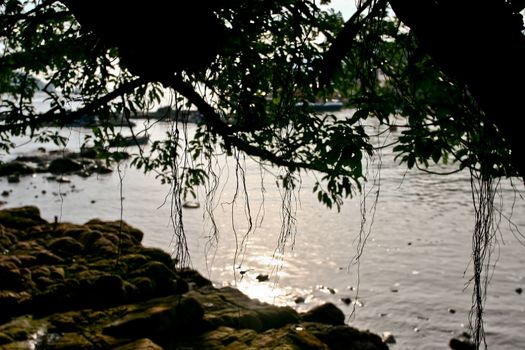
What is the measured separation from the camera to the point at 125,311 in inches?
316

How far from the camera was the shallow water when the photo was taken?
454 inches

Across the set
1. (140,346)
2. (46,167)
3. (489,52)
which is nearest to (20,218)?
(140,346)

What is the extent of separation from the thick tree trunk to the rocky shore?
4.45 meters

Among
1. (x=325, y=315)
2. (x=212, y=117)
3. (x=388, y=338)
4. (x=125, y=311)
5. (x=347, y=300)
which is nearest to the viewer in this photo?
(x=212, y=117)

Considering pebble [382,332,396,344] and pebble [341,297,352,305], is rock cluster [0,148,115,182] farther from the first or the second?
pebble [382,332,396,344]

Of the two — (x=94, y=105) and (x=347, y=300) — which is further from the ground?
(x=94, y=105)

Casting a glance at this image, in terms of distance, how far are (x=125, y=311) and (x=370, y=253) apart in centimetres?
1118

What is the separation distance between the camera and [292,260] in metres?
16.1

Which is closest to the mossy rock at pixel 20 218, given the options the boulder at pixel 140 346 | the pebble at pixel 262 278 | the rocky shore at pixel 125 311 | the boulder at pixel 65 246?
the rocky shore at pixel 125 311

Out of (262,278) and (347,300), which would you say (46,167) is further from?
(347,300)

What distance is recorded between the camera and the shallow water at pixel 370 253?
11523 mm

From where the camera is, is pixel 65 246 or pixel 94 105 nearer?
pixel 94 105

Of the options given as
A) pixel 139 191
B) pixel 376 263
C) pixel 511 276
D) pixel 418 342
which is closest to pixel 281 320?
pixel 418 342

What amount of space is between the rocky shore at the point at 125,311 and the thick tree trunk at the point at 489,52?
14.6 ft
